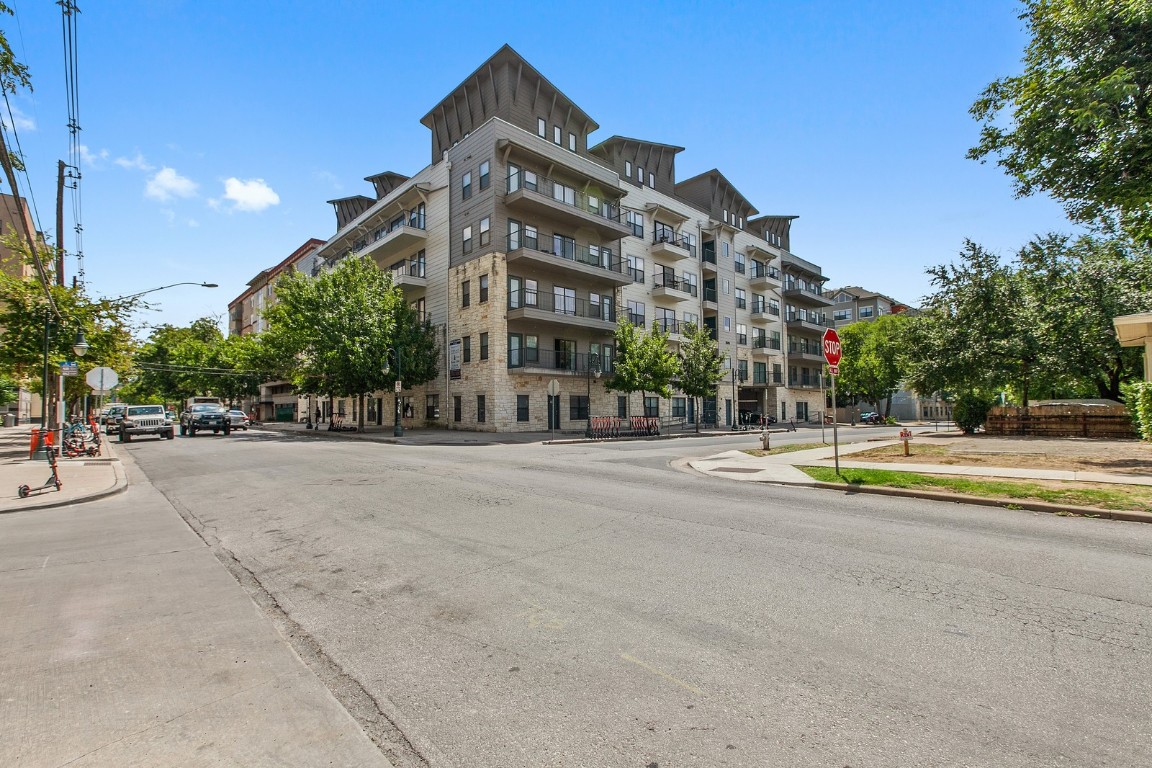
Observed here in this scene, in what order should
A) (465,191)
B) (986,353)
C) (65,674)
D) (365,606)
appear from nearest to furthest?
(65,674) → (365,606) → (986,353) → (465,191)

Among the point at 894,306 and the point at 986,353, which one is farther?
the point at 894,306

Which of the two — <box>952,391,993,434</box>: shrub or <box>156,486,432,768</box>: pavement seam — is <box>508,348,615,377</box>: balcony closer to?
<box>952,391,993,434</box>: shrub

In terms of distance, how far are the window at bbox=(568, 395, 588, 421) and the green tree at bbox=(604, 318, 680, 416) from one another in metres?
2.53

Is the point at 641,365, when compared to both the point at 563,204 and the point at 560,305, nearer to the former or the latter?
the point at 560,305

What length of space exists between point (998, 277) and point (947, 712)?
3516 centimetres

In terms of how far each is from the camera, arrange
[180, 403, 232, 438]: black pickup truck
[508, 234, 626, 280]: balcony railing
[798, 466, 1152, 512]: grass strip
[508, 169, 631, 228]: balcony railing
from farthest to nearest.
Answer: [180, 403, 232, 438]: black pickup truck, [508, 234, 626, 280]: balcony railing, [508, 169, 631, 228]: balcony railing, [798, 466, 1152, 512]: grass strip

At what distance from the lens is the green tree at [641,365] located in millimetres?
32375

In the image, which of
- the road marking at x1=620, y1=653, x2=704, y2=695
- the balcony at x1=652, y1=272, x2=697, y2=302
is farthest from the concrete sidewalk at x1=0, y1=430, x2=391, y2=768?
the balcony at x1=652, y1=272, x2=697, y2=302

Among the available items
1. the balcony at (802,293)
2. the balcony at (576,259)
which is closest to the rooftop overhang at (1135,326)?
the balcony at (576,259)

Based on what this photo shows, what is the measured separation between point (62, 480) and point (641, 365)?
25674 mm

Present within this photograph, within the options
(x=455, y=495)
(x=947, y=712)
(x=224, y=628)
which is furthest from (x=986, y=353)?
(x=224, y=628)

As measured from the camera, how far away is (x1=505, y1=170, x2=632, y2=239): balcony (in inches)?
1258

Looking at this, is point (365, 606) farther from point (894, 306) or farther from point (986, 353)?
point (894, 306)

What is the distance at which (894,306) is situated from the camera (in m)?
89.9
